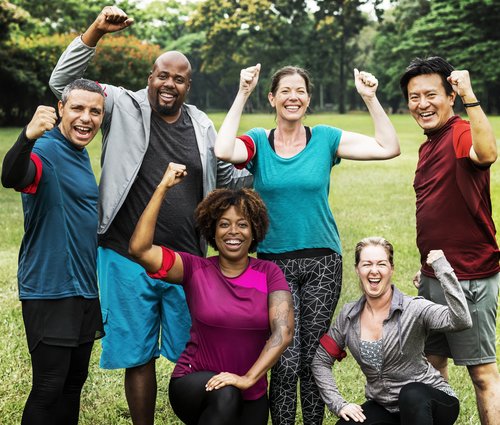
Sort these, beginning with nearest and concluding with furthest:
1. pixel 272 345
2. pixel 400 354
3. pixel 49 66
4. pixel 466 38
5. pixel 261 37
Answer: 1. pixel 272 345
2. pixel 400 354
3. pixel 49 66
4. pixel 466 38
5. pixel 261 37

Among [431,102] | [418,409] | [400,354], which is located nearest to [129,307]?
[400,354]

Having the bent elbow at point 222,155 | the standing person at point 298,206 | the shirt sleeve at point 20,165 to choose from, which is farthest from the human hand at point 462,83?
the shirt sleeve at point 20,165

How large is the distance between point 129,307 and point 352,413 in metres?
1.29

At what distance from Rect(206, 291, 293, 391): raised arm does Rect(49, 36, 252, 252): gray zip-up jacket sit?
0.83 metres

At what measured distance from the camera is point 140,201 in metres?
4.15

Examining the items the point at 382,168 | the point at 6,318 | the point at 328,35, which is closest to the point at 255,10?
the point at 328,35

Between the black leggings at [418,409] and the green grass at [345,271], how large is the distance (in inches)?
44.6

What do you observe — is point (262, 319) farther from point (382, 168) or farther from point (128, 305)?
point (382, 168)

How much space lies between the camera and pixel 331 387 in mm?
3871

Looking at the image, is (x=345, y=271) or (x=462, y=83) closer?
(x=462, y=83)

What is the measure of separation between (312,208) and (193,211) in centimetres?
68

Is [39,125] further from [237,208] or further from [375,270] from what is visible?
[375,270]

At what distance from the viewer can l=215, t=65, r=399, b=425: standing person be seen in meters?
3.97

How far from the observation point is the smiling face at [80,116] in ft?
12.2
